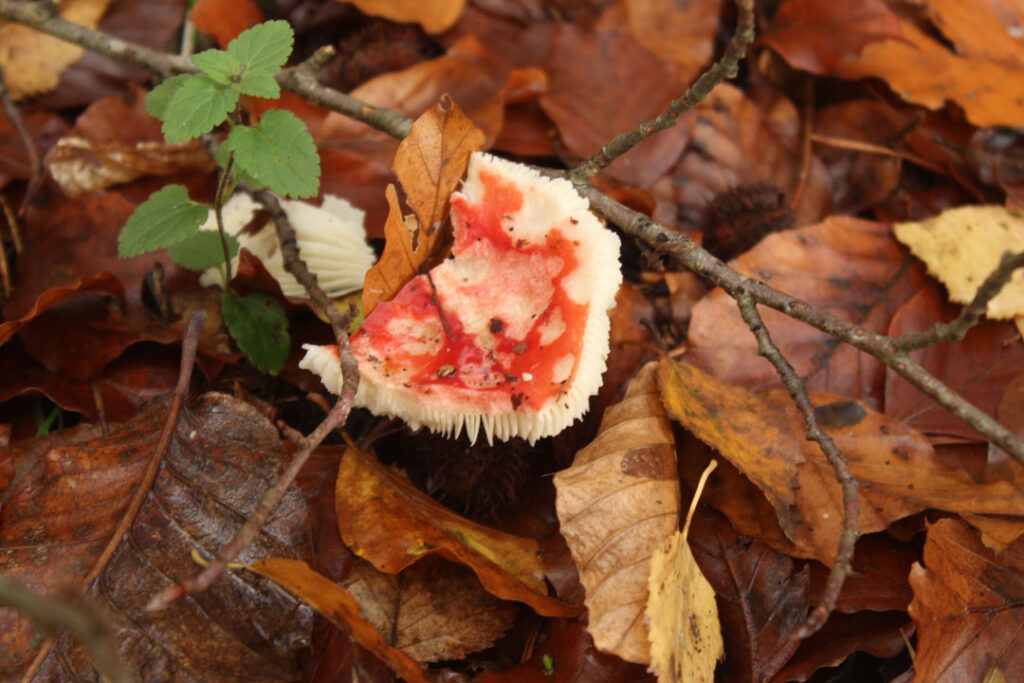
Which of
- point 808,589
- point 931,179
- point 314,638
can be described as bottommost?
point 314,638

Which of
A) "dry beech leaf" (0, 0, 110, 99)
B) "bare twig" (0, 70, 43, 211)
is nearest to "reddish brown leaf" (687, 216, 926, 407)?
"bare twig" (0, 70, 43, 211)


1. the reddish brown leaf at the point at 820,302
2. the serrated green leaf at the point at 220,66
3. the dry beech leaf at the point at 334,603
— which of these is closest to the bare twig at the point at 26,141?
the serrated green leaf at the point at 220,66

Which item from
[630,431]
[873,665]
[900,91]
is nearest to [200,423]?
[630,431]

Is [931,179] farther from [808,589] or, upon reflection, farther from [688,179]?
[808,589]

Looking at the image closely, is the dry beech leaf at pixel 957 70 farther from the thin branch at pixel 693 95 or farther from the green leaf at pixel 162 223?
the green leaf at pixel 162 223

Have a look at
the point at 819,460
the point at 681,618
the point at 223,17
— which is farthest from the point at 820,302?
the point at 223,17

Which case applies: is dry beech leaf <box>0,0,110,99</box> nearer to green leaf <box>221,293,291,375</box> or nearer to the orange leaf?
the orange leaf
